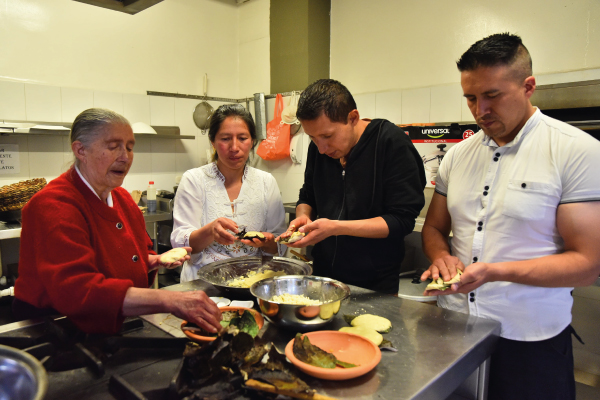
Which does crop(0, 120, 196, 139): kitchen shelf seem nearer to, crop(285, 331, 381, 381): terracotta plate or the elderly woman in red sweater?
the elderly woman in red sweater

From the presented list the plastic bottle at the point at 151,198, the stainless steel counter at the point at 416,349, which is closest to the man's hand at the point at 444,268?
the stainless steel counter at the point at 416,349

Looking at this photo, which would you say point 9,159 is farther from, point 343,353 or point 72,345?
point 343,353

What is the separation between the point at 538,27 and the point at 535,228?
2.29 meters

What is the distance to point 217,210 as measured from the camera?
7.89 ft

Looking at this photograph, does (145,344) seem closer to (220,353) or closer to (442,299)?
(220,353)

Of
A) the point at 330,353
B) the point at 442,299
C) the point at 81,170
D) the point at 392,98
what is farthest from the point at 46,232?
the point at 392,98

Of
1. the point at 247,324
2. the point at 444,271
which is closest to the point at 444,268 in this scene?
the point at 444,271

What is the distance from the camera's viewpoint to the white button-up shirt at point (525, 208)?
145 centimetres

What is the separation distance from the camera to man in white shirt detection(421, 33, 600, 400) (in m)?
1.42

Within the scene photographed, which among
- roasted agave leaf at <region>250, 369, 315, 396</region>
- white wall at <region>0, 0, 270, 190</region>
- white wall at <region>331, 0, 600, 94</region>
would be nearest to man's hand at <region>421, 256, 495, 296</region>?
roasted agave leaf at <region>250, 369, 315, 396</region>

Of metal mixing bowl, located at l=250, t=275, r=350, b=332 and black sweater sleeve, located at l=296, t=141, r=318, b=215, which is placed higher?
black sweater sleeve, located at l=296, t=141, r=318, b=215

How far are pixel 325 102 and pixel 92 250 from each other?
1131 millimetres

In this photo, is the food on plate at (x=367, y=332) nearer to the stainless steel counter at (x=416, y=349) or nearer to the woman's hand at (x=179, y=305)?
the stainless steel counter at (x=416, y=349)

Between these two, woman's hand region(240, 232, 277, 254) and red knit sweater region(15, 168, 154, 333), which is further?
woman's hand region(240, 232, 277, 254)
